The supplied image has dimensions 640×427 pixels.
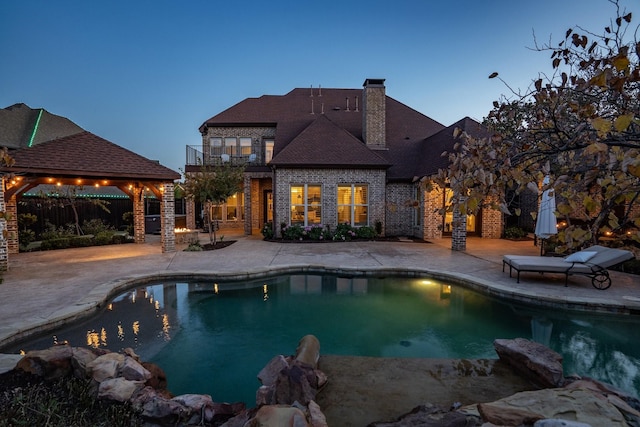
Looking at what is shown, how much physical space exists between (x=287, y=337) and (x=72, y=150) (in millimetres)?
10096

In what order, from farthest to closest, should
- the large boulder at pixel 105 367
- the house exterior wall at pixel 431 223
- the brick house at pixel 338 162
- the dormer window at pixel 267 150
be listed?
the dormer window at pixel 267 150 → the brick house at pixel 338 162 → the house exterior wall at pixel 431 223 → the large boulder at pixel 105 367

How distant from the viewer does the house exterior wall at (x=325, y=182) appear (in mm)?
15180

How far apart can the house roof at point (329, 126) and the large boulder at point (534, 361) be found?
11493mm

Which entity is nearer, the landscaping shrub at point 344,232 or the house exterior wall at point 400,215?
the landscaping shrub at point 344,232

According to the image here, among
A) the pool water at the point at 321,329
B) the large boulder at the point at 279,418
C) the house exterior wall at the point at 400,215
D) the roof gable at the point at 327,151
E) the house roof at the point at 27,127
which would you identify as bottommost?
the pool water at the point at 321,329

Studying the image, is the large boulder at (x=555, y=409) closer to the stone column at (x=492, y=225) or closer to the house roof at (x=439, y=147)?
the house roof at (x=439, y=147)

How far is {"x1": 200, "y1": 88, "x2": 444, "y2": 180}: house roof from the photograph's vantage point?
1531 centimetres

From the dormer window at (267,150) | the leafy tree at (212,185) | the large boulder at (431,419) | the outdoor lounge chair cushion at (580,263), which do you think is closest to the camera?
the large boulder at (431,419)

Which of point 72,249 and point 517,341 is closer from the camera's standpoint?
point 517,341

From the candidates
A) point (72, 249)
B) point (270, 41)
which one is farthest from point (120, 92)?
point (72, 249)

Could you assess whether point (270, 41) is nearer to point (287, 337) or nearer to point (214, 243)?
point (214, 243)

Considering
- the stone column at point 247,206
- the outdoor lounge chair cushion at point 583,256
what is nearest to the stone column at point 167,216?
the stone column at point 247,206

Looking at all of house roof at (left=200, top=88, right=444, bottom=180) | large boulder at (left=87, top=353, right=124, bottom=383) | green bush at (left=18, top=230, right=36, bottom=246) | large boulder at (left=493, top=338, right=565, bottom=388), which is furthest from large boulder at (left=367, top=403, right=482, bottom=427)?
green bush at (left=18, top=230, right=36, bottom=246)

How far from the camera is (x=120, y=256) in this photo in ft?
36.2
